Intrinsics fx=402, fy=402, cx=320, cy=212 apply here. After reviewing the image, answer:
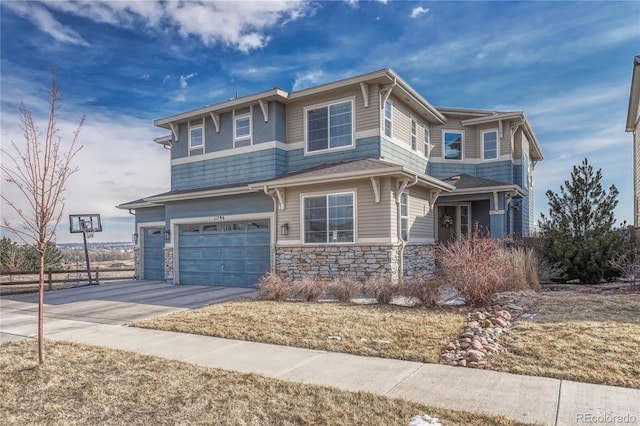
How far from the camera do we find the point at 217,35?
13.1m

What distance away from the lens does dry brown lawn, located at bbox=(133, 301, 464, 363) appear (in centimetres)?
589

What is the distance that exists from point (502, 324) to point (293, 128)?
9820mm

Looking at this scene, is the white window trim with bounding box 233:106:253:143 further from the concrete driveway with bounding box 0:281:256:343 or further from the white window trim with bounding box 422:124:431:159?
the white window trim with bounding box 422:124:431:159

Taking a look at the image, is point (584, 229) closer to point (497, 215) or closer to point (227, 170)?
point (497, 215)

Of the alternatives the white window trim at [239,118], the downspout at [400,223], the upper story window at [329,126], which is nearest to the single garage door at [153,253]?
the white window trim at [239,118]

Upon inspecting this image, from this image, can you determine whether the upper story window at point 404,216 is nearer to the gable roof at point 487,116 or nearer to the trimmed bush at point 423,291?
the trimmed bush at point 423,291

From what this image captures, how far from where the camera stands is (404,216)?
12.4 meters

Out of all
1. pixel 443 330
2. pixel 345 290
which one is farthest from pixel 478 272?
pixel 345 290

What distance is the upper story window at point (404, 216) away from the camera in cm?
1223

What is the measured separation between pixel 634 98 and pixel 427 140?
968 cm

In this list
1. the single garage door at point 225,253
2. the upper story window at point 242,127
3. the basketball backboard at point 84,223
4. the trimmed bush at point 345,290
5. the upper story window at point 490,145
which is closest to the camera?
the trimmed bush at point 345,290

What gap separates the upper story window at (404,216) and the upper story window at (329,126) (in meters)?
2.45
